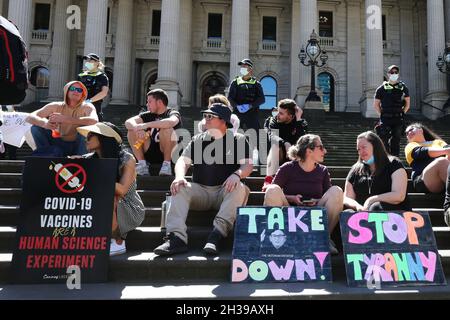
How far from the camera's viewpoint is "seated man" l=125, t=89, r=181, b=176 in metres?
5.31

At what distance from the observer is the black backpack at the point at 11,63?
9.55ft

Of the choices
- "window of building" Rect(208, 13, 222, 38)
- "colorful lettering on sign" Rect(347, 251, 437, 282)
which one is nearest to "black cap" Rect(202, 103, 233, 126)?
"colorful lettering on sign" Rect(347, 251, 437, 282)

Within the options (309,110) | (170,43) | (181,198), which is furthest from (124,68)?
(181,198)

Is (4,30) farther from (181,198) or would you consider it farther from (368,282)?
(368,282)

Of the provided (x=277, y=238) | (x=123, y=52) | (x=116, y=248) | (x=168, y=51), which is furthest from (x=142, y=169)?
(x=123, y=52)

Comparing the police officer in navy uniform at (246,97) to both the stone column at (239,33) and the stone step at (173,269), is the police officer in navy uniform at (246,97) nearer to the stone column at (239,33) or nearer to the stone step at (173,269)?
the stone step at (173,269)

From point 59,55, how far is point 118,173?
23.0 m

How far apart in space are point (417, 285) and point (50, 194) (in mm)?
3192

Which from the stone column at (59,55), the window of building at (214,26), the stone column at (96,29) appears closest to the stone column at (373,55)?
the window of building at (214,26)

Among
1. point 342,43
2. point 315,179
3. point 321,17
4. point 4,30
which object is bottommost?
point 315,179

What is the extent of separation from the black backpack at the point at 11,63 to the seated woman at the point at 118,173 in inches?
30.0

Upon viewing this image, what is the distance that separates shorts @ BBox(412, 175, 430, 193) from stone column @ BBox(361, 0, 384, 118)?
1625cm

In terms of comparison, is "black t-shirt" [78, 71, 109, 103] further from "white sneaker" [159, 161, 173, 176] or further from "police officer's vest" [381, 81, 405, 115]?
"police officer's vest" [381, 81, 405, 115]

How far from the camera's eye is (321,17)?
26.0 meters
